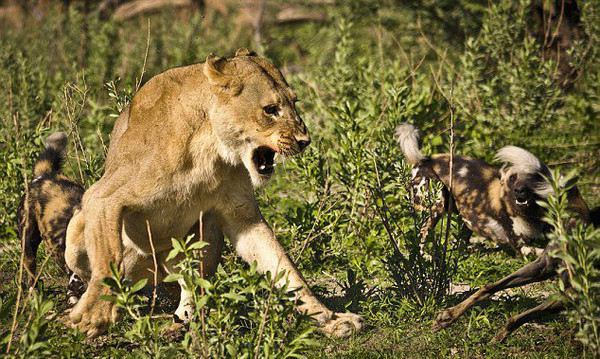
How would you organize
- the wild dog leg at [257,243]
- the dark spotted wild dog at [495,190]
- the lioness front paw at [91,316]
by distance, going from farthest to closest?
the dark spotted wild dog at [495,190] → the wild dog leg at [257,243] → the lioness front paw at [91,316]

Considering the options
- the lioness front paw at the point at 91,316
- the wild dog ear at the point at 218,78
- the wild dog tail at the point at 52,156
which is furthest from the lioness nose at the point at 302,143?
the wild dog tail at the point at 52,156

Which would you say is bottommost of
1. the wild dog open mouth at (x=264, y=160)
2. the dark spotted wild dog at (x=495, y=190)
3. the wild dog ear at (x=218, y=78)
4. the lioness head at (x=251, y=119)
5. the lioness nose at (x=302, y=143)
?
the dark spotted wild dog at (x=495, y=190)

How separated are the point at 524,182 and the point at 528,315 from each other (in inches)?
99.8

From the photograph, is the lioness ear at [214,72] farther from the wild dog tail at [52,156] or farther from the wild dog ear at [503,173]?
the wild dog ear at [503,173]

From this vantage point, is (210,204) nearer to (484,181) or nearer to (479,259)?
(479,259)

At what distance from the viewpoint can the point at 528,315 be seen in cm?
436

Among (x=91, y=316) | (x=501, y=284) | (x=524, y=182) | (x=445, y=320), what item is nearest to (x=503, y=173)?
(x=524, y=182)

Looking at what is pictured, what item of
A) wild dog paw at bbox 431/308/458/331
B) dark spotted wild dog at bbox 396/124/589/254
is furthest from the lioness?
dark spotted wild dog at bbox 396/124/589/254

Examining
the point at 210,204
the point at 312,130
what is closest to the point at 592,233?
the point at 210,204

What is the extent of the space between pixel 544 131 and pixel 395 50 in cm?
458

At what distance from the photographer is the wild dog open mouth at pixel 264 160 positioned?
4.72 m

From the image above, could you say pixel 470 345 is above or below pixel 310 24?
above

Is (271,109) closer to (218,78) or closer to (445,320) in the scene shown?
(218,78)

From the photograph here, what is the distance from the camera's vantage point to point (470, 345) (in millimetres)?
4445
